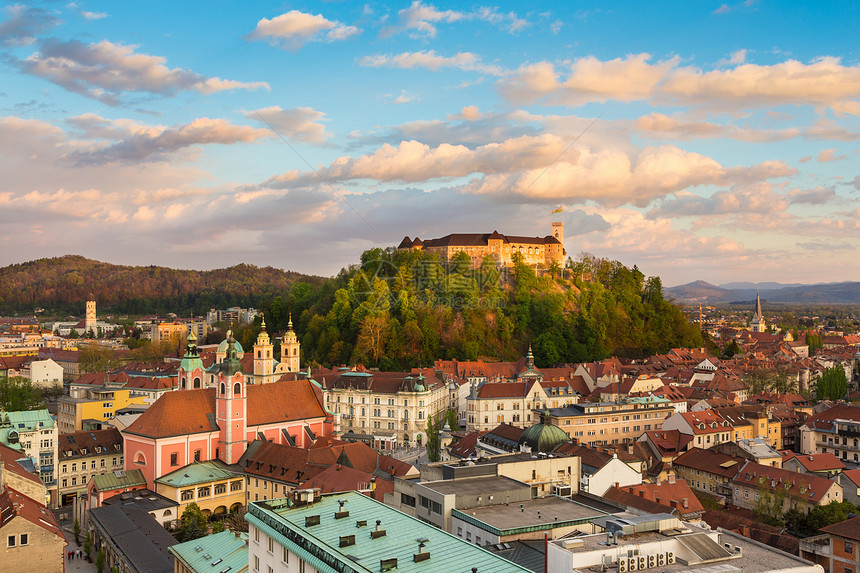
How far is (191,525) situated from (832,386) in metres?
71.2

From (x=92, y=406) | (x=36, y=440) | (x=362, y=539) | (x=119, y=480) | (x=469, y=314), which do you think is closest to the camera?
(x=362, y=539)

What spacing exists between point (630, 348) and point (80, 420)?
7152cm

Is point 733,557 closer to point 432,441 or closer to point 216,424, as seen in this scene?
point 216,424

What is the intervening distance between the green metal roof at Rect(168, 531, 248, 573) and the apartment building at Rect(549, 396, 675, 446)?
3495cm

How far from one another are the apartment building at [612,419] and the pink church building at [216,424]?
2167 centimetres

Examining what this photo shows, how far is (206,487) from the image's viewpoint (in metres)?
45.4

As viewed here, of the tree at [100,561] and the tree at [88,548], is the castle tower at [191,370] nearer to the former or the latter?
the tree at [88,548]

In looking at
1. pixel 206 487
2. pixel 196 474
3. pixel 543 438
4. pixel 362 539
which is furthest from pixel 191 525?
pixel 362 539

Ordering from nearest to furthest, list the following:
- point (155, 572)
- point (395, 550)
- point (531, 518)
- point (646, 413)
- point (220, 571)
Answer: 1. point (395, 550)
2. point (531, 518)
3. point (220, 571)
4. point (155, 572)
5. point (646, 413)

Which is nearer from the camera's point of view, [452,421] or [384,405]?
[384,405]

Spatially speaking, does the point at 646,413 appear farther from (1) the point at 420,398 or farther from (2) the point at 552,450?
(2) the point at 552,450

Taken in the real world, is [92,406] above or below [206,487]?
above

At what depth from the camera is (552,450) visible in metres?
42.2

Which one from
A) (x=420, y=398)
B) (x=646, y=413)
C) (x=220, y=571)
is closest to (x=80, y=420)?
(x=420, y=398)
